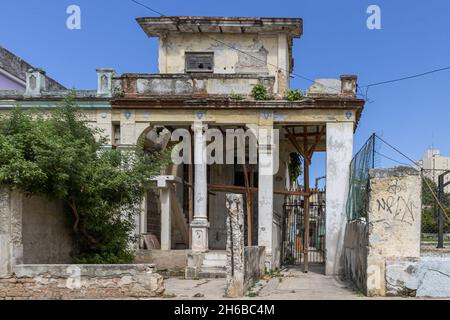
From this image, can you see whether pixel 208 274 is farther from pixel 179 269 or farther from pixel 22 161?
pixel 22 161

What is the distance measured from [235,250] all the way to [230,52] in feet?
33.4

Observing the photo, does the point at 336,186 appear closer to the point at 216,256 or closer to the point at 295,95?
the point at 295,95

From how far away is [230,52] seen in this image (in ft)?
66.4

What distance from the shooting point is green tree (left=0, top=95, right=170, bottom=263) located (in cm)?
1161

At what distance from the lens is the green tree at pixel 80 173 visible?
1161 cm

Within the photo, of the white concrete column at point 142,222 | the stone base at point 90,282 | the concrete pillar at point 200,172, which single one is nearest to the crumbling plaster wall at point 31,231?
the stone base at point 90,282

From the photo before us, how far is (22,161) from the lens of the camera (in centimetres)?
1130

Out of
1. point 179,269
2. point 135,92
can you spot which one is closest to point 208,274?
point 179,269

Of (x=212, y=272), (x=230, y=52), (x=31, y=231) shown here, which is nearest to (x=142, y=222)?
(x=212, y=272)

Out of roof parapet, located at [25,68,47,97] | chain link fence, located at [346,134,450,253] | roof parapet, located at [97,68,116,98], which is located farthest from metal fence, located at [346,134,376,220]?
roof parapet, located at [25,68,47,97]

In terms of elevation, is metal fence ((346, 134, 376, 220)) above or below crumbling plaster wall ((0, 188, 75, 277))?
above

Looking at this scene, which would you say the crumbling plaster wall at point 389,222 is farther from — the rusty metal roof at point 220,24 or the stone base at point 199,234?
Result: the rusty metal roof at point 220,24

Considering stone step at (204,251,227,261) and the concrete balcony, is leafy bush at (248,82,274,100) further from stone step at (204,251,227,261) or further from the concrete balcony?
stone step at (204,251,227,261)

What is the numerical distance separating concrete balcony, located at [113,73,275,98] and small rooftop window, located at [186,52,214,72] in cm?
256
